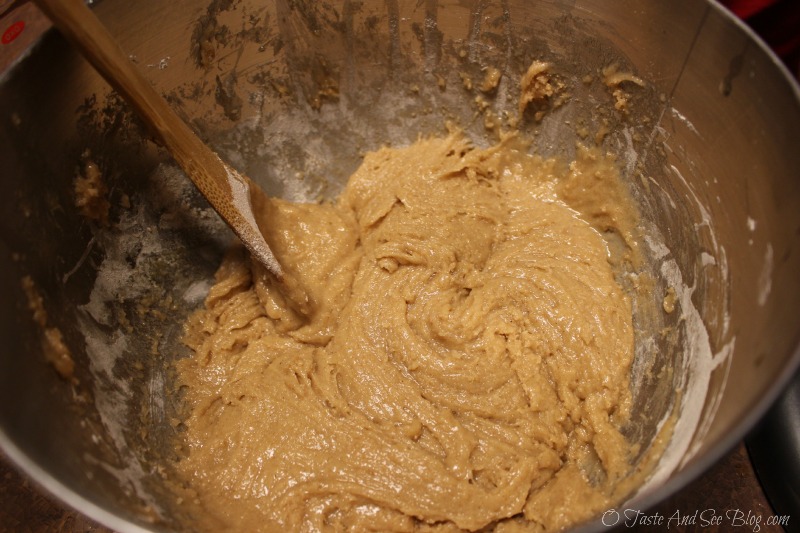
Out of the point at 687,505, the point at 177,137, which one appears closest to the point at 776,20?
the point at 687,505

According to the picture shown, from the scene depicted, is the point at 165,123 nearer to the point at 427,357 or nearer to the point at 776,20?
the point at 427,357

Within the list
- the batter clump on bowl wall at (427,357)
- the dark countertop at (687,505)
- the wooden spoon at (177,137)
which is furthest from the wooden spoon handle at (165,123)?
the dark countertop at (687,505)

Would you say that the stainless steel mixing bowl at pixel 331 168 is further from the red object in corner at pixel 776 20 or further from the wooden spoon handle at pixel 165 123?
the red object in corner at pixel 776 20

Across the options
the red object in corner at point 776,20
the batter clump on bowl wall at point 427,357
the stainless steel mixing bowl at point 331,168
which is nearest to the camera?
the stainless steel mixing bowl at point 331,168

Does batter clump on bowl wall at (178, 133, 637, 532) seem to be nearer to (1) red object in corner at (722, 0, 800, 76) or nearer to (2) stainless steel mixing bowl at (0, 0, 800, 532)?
(2) stainless steel mixing bowl at (0, 0, 800, 532)

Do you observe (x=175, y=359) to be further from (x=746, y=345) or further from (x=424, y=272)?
(x=746, y=345)

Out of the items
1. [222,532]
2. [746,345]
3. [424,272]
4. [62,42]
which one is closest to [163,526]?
[222,532]

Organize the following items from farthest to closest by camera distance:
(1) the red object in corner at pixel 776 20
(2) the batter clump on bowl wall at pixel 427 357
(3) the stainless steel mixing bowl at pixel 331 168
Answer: (1) the red object in corner at pixel 776 20, (2) the batter clump on bowl wall at pixel 427 357, (3) the stainless steel mixing bowl at pixel 331 168
